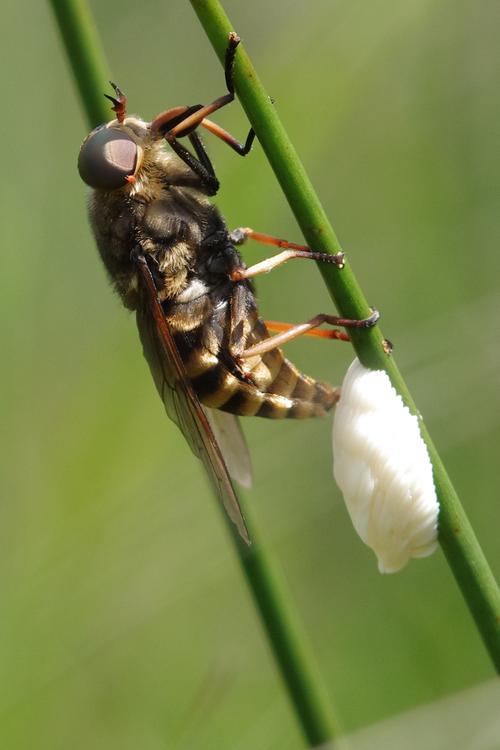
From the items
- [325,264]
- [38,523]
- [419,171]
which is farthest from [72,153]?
[325,264]

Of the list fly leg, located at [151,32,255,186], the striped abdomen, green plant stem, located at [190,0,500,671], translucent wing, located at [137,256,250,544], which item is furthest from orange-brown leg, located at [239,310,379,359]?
green plant stem, located at [190,0,500,671]

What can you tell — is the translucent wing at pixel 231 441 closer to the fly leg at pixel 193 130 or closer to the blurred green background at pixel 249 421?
the blurred green background at pixel 249 421

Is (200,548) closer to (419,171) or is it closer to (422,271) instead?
(422,271)

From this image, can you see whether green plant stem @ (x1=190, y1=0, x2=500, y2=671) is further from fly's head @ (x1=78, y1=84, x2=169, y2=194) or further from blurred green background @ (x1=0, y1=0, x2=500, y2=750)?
blurred green background @ (x1=0, y1=0, x2=500, y2=750)

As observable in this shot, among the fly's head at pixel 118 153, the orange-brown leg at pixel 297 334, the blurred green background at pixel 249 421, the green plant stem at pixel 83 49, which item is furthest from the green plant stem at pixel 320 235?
the blurred green background at pixel 249 421

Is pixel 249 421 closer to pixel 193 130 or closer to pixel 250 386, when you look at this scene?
pixel 250 386

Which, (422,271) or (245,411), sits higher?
(422,271)
